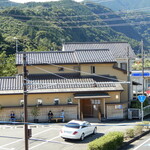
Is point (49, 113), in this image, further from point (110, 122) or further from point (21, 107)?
point (110, 122)

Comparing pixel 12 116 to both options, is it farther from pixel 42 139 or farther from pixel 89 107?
pixel 89 107

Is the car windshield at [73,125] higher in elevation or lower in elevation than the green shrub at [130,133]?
higher

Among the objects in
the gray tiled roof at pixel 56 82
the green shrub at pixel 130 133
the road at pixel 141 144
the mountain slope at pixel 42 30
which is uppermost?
the mountain slope at pixel 42 30

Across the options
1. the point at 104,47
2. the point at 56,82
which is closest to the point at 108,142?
the point at 56,82

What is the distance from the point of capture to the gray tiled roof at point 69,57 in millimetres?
33406

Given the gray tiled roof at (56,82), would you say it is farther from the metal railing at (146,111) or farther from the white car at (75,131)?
the white car at (75,131)

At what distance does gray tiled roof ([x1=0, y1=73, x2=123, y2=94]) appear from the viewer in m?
30.8

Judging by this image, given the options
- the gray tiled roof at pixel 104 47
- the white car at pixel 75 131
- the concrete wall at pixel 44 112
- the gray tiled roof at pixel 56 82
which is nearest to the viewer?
the white car at pixel 75 131

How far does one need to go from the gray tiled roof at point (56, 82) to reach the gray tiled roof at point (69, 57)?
1.64m

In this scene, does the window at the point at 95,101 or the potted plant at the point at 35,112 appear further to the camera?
the window at the point at 95,101

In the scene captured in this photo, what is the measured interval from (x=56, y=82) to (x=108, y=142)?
14.3 meters

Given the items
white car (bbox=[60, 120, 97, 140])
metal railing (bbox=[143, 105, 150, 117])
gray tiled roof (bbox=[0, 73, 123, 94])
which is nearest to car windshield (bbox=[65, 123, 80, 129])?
white car (bbox=[60, 120, 97, 140])

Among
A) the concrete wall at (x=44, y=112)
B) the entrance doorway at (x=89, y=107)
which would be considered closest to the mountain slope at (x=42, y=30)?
the entrance doorway at (x=89, y=107)

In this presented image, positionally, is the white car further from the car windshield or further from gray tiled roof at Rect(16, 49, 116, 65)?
gray tiled roof at Rect(16, 49, 116, 65)
